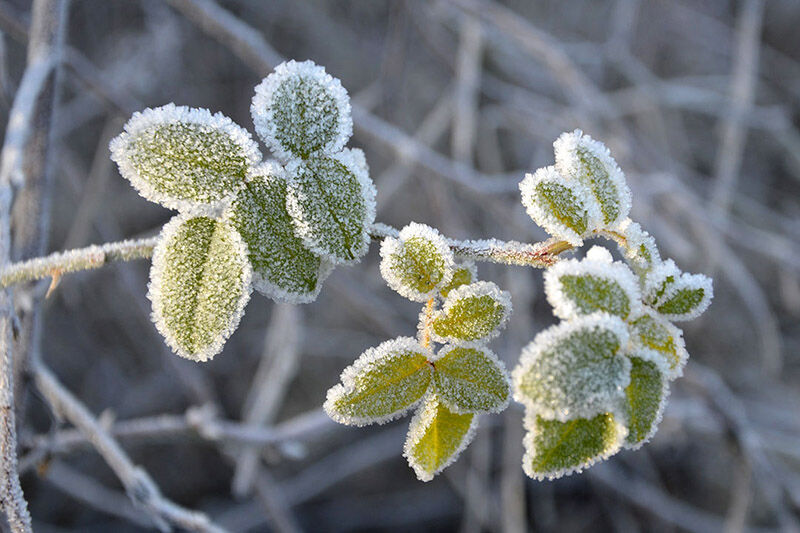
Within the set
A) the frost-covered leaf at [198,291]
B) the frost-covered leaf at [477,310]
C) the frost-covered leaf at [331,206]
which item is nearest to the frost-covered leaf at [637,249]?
the frost-covered leaf at [477,310]

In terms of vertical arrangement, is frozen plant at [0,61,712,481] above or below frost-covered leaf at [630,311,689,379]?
above

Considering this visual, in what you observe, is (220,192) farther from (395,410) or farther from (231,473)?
(231,473)

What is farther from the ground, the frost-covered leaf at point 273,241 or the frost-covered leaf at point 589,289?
the frost-covered leaf at point 273,241

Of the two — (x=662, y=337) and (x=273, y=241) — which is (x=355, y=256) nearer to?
(x=273, y=241)

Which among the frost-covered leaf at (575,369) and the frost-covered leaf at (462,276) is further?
the frost-covered leaf at (462,276)

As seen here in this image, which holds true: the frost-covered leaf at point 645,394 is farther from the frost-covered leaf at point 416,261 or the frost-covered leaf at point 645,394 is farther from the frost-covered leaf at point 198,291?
the frost-covered leaf at point 198,291

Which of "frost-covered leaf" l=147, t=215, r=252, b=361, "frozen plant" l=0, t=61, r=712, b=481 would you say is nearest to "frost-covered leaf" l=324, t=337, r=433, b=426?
"frozen plant" l=0, t=61, r=712, b=481

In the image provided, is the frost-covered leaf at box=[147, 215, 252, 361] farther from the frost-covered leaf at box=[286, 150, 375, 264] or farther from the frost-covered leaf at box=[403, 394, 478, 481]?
the frost-covered leaf at box=[403, 394, 478, 481]

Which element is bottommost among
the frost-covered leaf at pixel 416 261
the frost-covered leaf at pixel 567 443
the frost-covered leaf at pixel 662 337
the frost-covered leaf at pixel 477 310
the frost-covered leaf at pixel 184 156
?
the frost-covered leaf at pixel 567 443
